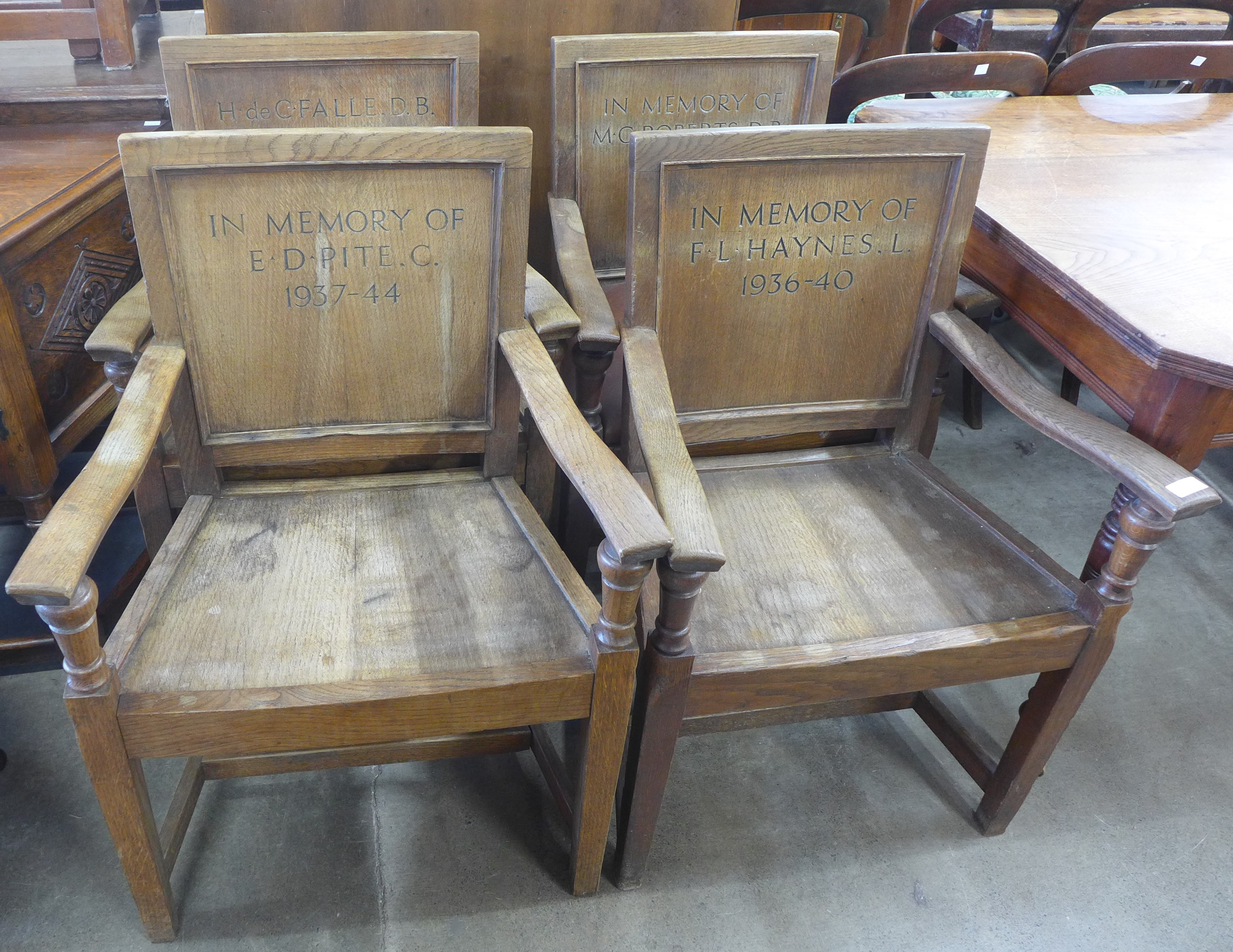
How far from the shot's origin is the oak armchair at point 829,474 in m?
1.10

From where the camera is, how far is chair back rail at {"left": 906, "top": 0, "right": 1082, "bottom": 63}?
2389 millimetres

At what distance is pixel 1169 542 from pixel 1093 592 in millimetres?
1104

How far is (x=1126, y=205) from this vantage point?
1.49 metres

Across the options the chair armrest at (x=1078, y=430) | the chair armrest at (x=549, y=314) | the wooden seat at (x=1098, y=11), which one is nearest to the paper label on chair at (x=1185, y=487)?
the chair armrest at (x=1078, y=430)

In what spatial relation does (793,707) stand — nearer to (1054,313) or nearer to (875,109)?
(1054,313)

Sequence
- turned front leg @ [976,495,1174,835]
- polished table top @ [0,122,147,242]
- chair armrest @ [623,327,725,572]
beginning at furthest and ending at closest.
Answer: polished table top @ [0,122,147,242] < turned front leg @ [976,495,1174,835] < chair armrest @ [623,327,725,572]

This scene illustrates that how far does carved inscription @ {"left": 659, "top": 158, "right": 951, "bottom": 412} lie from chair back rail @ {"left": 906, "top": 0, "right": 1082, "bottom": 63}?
1.37 meters

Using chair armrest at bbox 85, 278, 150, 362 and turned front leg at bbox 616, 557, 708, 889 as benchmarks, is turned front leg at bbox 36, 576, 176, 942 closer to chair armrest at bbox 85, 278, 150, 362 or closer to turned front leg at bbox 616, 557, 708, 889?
chair armrest at bbox 85, 278, 150, 362

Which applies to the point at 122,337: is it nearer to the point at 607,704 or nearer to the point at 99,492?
the point at 99,492

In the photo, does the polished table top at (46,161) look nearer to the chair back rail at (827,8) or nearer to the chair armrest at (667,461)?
the chair armrest at (667,461)

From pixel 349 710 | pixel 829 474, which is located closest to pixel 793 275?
pixel 829 474

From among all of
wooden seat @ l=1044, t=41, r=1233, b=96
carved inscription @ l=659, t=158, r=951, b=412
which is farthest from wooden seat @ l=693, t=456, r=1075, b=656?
wooden seat @ l=1044, t=41, r=1233, b=96

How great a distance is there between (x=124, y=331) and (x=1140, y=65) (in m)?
2.17

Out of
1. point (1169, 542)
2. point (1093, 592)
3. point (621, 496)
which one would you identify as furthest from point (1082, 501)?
point (621, 496)
